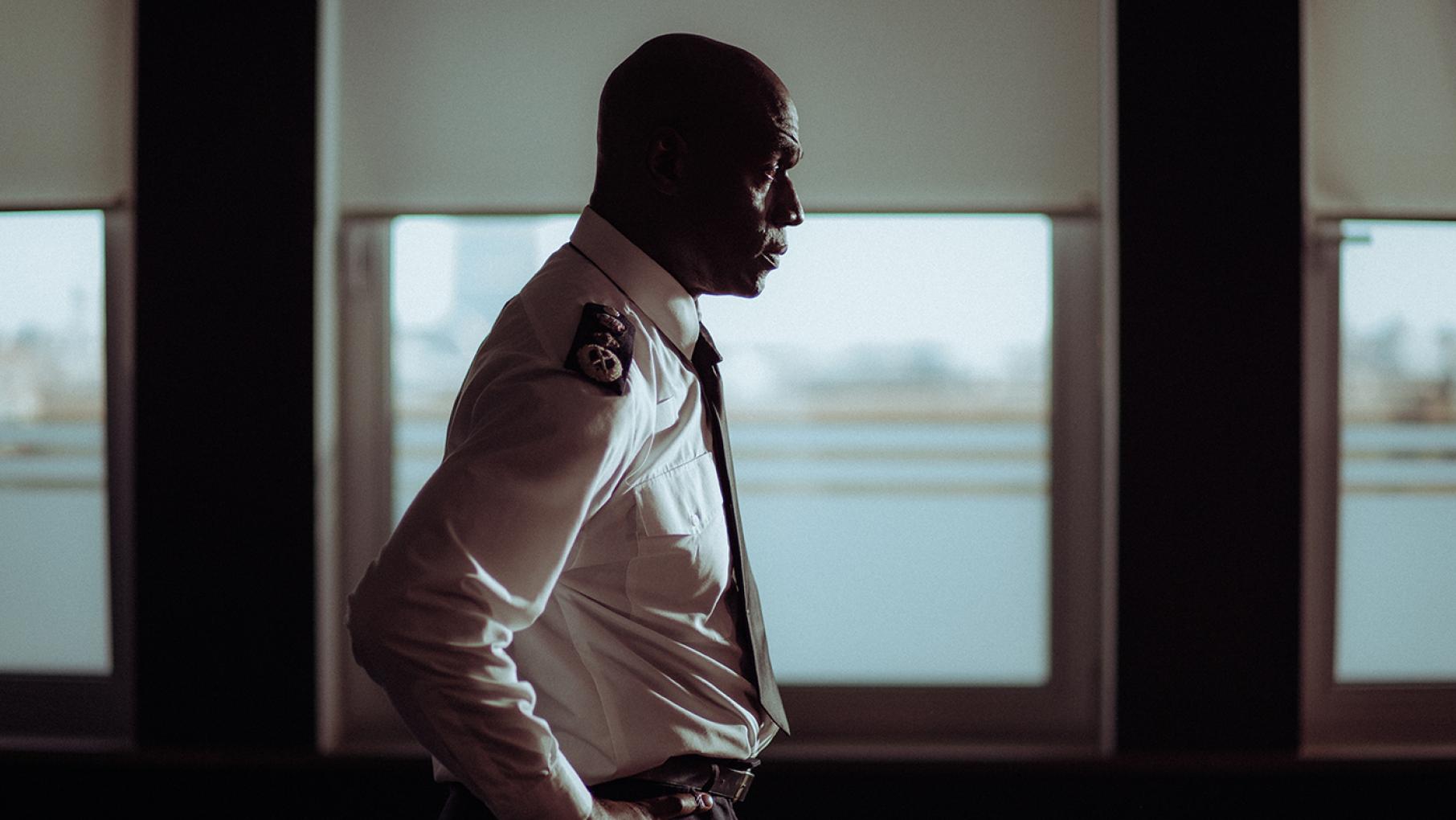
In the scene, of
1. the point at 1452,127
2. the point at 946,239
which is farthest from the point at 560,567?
the point at 1452,127

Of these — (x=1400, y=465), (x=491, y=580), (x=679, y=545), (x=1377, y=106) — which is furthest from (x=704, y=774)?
(x=1377, y=106)

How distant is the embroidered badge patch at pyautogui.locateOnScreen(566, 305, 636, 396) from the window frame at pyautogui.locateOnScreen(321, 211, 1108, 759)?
1625 mm

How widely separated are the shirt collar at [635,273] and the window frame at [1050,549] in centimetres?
150

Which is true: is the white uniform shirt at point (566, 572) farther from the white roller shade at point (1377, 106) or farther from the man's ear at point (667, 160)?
the white roller shade at point (1377, 106)

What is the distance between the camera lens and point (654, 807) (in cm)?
83

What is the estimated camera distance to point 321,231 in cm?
211

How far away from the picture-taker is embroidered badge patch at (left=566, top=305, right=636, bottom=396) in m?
0.71

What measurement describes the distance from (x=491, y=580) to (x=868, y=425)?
5.38ft

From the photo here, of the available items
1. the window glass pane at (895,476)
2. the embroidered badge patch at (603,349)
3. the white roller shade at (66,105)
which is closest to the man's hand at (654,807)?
the embroidered badge patch at (603,349)

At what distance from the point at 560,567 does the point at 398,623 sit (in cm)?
12

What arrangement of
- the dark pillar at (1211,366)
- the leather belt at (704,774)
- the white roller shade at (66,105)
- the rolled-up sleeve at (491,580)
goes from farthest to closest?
the white roller shade at (66,105) < the dark pillar at (1211,366) < the leather belt at (704,774) < the rolled-up sleeve at (491,580)

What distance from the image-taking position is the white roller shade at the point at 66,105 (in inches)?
85.6

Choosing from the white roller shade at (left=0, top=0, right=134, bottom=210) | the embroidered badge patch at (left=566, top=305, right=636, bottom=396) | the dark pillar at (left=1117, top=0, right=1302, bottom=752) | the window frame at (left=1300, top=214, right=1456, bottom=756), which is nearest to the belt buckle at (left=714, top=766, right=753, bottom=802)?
the embroidered badge patch at (left=566, top=305, right=636, bottom=396)

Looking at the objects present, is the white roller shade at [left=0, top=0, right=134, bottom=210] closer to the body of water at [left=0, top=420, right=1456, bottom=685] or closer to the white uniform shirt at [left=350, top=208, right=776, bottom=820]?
the body of water at [left=0, top=420, right=1456, bottom=685]
